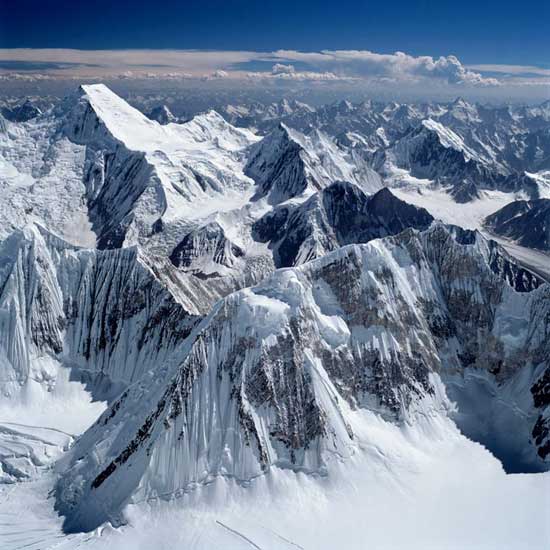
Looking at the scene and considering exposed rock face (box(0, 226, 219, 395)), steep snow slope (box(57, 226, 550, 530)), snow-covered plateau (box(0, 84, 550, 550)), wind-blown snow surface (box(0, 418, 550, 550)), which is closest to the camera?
wind-blown snow surface (box(0, 418, 550, 550))

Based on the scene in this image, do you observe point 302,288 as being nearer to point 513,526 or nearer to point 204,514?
point 204,514

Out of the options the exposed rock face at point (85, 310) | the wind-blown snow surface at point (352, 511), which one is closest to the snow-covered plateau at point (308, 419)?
the wind-blown snow surface at point (352, 511)

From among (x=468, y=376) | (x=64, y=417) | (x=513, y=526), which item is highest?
(x=468, y=376)

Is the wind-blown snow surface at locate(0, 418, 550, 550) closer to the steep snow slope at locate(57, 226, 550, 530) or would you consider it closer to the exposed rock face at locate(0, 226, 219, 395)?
the steep snow slope at locate(57, 226, 550, 530)

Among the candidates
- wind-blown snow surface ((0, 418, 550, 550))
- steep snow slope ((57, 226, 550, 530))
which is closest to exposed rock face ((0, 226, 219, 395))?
steep snow slope ((57, 226, 550, 530))

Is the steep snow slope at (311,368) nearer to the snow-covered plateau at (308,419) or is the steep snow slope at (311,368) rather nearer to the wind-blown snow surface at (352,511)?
the snow-covered plateau at (308,419)

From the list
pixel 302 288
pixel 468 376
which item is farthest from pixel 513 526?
pixel 302 288

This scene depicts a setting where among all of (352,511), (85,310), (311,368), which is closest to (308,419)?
(311,368)

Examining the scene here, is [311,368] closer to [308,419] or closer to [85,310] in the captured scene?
[308,419]
